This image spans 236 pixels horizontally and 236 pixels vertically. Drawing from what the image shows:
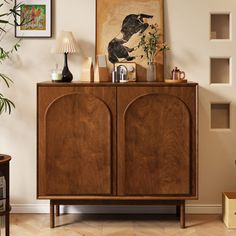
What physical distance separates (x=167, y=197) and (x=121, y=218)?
0.54 metres

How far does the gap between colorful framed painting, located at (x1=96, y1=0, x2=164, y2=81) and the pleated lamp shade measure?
0.79ft

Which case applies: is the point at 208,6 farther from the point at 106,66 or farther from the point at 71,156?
the point at 71,156

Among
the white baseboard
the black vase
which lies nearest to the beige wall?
the white baseboard

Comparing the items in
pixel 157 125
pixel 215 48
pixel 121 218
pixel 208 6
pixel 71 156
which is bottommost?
pixel 121 218

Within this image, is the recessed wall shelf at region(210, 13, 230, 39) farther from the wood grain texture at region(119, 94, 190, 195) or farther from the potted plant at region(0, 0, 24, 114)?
the potted plant at region(0, 0, 24, 114)

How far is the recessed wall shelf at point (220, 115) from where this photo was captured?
446 centimetres

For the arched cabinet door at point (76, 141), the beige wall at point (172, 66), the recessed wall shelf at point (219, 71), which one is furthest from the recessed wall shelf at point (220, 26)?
the arched cabinet door at point (76, 141)

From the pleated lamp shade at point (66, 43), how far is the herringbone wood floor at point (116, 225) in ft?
4.64

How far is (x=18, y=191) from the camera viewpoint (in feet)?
14.7

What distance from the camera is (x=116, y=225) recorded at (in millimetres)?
4102

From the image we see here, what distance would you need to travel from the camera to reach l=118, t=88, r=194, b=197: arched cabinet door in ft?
12.8

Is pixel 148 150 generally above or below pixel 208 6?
below

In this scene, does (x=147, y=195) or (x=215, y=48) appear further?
(x=215, y=48)

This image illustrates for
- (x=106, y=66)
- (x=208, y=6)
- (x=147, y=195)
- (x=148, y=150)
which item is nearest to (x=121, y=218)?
(x=147, y=195)
